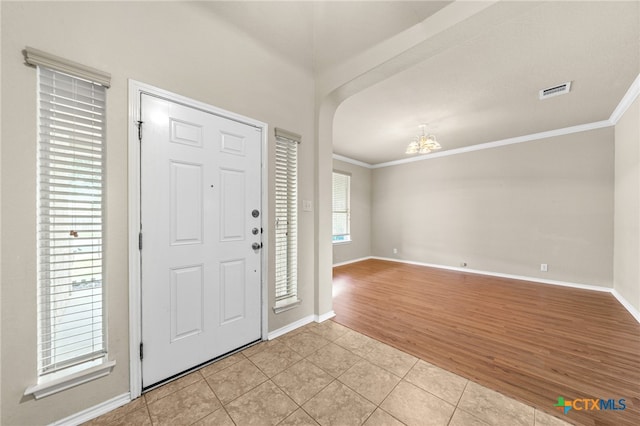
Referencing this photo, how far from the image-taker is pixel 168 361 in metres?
1.72

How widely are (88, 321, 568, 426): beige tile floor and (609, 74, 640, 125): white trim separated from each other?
386 cm

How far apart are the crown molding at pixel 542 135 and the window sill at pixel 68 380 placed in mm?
5499

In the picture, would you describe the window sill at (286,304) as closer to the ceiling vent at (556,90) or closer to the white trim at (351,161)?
the ceiling vent at (556,90)

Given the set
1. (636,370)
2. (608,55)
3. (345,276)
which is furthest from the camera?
(345,276)

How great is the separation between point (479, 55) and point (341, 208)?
4395mm

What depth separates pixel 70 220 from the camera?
1.37 meters

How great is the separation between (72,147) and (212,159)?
2.65 ft

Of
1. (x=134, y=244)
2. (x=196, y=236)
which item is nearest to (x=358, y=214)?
(x=196, y=236)

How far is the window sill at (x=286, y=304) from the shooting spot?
239 cm

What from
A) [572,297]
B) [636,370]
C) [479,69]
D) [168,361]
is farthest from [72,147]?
[572,297]

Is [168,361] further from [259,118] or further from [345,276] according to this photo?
[345,276]

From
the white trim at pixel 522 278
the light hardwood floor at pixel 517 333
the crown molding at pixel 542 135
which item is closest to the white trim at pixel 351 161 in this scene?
the crown molding at pixel 542 135

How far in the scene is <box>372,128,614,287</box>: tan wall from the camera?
13.0 ft

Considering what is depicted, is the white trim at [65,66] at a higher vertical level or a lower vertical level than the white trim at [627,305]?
higher
